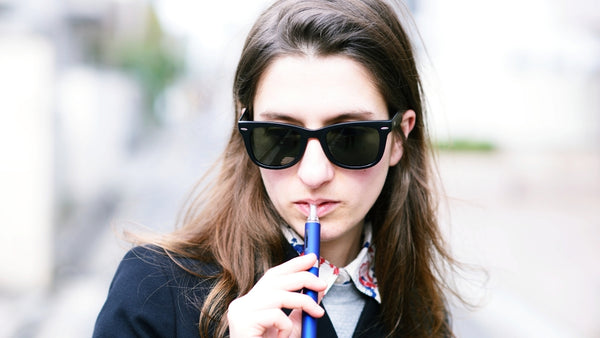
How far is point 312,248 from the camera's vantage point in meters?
1.34

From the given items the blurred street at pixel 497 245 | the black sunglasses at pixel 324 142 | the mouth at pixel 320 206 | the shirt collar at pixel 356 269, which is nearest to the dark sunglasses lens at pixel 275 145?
the black sunglasses at pixel 324 142

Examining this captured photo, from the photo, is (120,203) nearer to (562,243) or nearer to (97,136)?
(97,136)

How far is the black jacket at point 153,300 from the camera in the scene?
1420mm

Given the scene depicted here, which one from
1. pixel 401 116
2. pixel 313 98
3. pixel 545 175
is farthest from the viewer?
pixel 545 175

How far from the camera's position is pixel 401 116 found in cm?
170

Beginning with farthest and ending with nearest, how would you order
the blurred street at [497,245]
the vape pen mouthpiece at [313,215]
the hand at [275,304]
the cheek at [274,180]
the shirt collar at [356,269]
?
the blurred street at [497,245] → the shirt collar at [356,269] → the cheek at [274,180] → the vape pen mouthpiece at [313,215] → the hand at [275,304]

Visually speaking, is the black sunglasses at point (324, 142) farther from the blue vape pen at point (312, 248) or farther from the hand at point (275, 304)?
the hand at point (275, 304)

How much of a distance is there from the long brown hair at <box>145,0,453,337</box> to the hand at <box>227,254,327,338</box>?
30 centimetres

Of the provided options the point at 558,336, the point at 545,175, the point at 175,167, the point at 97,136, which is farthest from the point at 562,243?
the point at 175,167

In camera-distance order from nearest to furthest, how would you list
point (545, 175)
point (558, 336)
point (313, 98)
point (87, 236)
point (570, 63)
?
point (313, 98), point (558, 336), point (87, 236), point (570, 63), point (545, 175)

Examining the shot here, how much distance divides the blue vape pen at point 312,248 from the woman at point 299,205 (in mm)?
36

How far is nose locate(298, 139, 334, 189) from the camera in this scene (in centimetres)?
146

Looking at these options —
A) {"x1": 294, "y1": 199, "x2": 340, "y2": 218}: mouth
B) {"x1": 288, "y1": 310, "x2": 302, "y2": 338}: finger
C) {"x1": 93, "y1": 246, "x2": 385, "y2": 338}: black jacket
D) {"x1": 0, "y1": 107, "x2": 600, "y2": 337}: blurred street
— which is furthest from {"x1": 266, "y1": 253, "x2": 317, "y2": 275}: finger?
{"x1": 0, "y1": 107, "x2": 600, "y2": 337}: blurred street

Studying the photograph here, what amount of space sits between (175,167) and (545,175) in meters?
11.3
